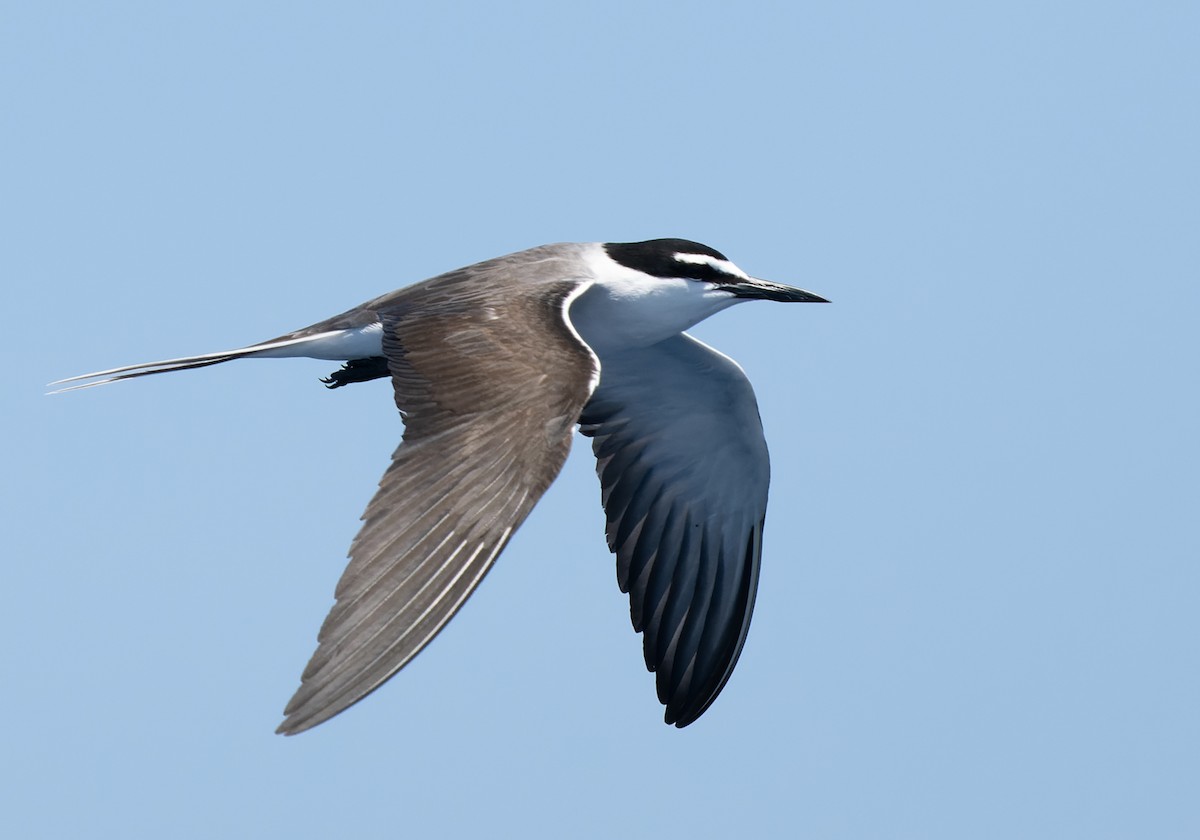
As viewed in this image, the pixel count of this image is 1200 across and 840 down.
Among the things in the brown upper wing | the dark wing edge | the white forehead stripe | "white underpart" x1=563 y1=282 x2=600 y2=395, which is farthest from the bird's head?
the brown upper wing

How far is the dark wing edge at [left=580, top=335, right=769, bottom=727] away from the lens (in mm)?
11328

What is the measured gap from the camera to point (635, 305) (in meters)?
10.3

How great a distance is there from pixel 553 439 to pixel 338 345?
261cm

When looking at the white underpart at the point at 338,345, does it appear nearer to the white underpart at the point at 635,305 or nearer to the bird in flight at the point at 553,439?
the bird in flight at the point at 553,439

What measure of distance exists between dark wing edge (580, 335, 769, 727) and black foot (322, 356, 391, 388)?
5.79 feet

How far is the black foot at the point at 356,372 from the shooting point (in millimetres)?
10570

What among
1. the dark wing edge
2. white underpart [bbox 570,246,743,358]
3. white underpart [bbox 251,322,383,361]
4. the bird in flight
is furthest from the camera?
the dark wing edge

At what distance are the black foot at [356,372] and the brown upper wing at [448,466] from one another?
1.03m

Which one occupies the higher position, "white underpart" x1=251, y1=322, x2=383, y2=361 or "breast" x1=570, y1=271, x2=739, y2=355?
"white underpart" x1=251, y1=322, x2=383, y2=361

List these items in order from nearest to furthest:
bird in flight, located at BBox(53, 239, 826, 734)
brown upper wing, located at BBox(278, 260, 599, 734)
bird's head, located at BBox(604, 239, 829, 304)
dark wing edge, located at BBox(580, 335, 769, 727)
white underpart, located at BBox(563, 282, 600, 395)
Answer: brown upper wing, located at BBox(278, 260, 599, 734) < bird in flight, located at BBox(53, 239, 826, 734) < white underpart, located at BBox(563, 282, 600, 395) < bird's head, located at BBox(604, 239, 829, 304) < dark wing edge, located at BBox(580, 335, 769, 727)

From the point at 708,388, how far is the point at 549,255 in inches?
66.1

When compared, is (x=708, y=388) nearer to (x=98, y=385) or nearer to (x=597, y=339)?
(x=597, y=339)

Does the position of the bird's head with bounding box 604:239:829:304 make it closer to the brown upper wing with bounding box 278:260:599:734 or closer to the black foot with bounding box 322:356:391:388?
the brown upper wing with bounding box 278:260:599:734

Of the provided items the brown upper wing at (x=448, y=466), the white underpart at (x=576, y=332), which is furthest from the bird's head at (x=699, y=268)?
the brown upper wing at (x=448, y=466)
